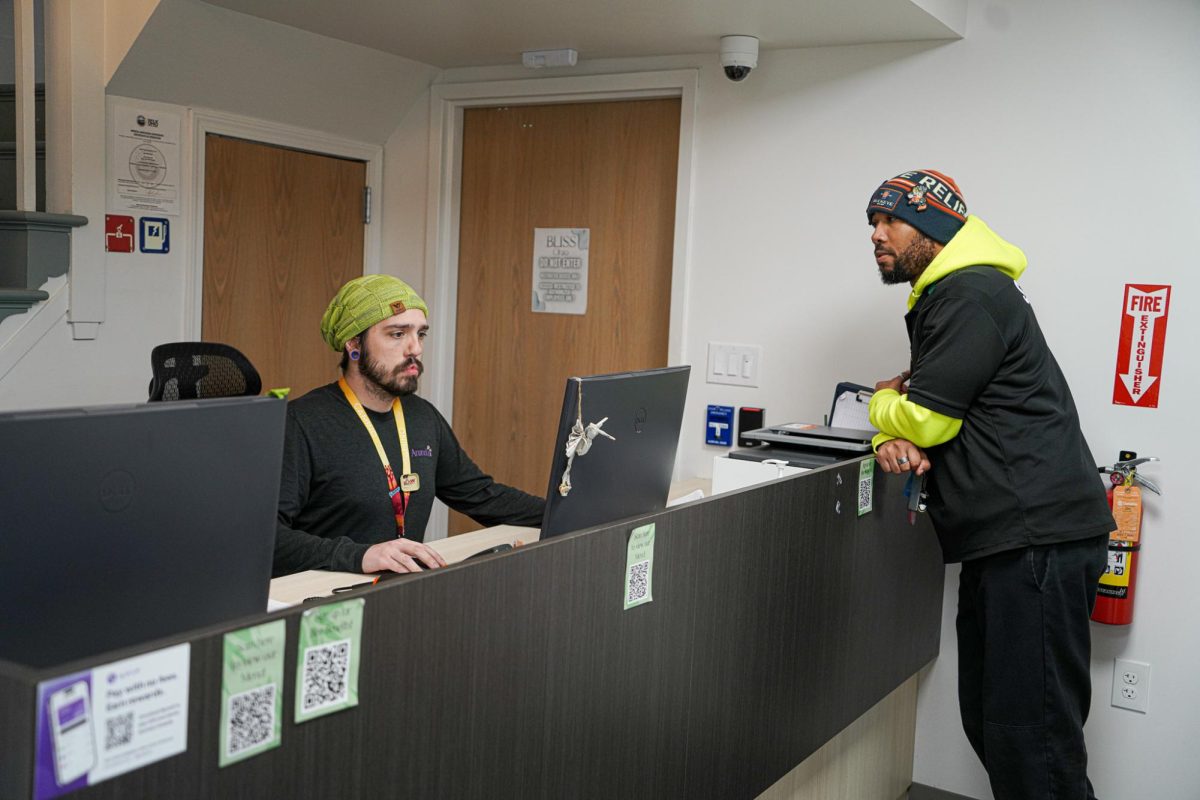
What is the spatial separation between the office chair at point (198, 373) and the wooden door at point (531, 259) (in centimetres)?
134

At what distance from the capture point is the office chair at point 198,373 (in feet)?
8.25

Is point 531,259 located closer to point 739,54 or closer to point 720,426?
point 720,426

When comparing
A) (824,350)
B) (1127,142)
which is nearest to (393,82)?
(824,350)

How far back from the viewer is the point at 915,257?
2.46 meters

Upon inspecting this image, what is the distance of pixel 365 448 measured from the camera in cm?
237

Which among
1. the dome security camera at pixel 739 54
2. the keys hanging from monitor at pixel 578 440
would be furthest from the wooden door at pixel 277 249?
the keys hanging from monitor at pixel 578 440

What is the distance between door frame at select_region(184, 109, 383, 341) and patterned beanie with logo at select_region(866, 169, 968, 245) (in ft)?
6.89

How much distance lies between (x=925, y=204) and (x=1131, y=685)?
4.80 feet

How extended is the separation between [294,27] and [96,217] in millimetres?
854

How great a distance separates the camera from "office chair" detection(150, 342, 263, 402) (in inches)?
99.0

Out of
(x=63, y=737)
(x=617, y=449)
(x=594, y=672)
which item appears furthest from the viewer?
(x=617, y=449)

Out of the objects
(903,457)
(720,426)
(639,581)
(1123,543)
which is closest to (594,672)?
(639,581)

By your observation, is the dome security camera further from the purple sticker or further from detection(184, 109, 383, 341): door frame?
the purple sticker

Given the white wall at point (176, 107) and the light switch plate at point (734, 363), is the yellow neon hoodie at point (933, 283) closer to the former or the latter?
the light switch plate at point (734, 363)
